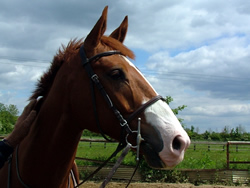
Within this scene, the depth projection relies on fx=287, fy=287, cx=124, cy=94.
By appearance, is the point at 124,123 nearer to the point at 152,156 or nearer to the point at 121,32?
the point at 152,156

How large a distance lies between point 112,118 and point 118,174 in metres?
8.98

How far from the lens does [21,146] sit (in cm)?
274

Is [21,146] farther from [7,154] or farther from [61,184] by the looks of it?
[61,184]

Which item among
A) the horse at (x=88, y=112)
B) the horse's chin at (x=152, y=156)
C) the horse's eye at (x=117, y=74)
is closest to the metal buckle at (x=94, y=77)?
the horse at (x=88, y=112)

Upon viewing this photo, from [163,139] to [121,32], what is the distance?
4.36 feet

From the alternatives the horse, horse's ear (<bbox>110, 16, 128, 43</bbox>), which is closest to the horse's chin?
the horse

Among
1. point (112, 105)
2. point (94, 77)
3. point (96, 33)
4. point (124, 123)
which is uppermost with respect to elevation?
point (96, 33)

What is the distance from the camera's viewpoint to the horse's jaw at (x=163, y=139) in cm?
201

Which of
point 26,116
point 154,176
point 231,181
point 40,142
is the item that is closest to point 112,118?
point 40,142

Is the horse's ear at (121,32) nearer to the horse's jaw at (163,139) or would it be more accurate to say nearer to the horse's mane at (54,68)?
the horse's mane at (54,68)

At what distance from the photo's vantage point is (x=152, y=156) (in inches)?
83.4

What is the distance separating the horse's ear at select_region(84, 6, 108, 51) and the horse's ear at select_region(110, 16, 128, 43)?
37cm

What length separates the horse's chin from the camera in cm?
208

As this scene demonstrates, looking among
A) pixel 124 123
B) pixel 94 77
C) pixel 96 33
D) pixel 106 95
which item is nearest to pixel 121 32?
A: pixel 96 33
